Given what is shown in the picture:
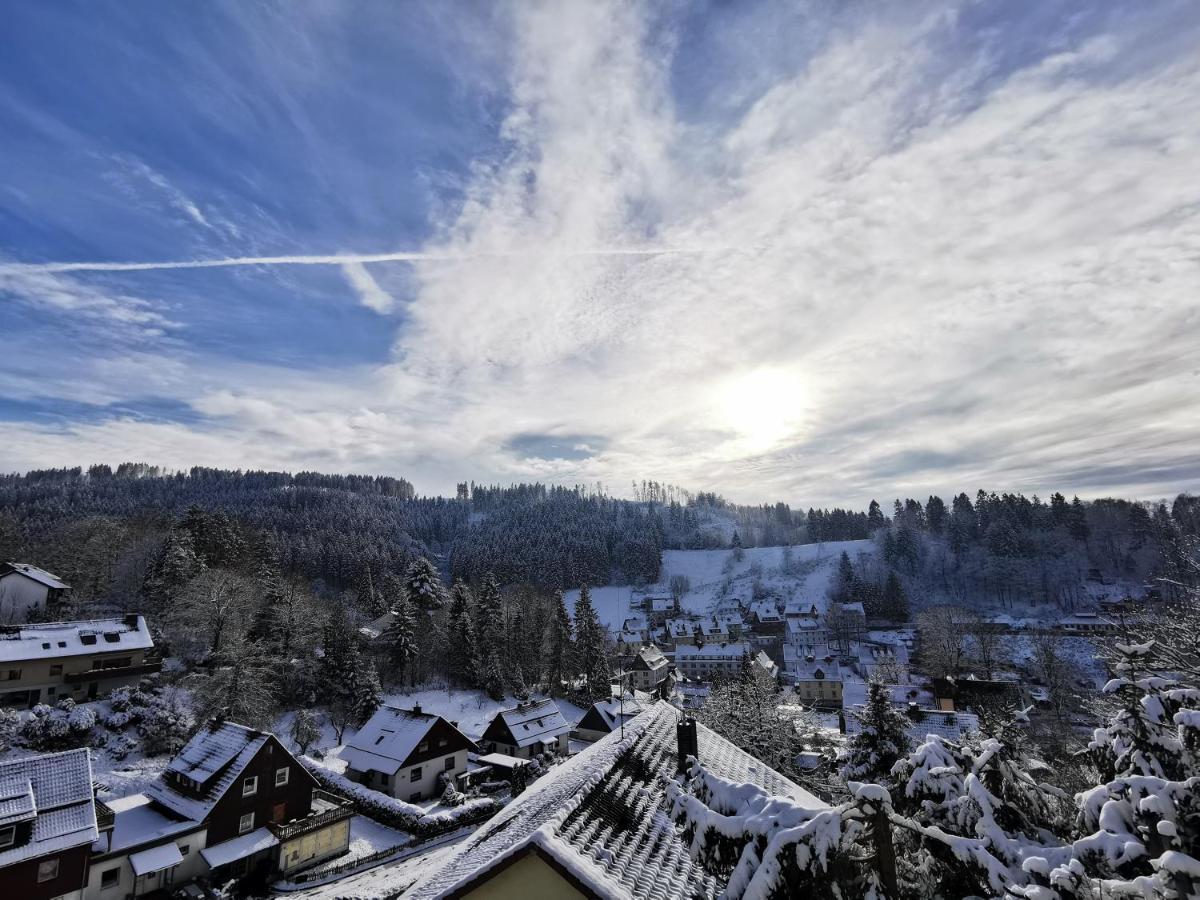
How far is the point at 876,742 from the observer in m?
12.2

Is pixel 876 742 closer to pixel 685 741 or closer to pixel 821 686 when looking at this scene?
pixel 685 741

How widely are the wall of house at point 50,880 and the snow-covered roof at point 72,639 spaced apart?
2204 cm

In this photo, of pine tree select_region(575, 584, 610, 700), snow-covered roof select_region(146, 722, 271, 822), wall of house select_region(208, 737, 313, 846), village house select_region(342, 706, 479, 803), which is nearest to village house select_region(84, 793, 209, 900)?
snow-covered roof select_region(146, 722, 271, 822)

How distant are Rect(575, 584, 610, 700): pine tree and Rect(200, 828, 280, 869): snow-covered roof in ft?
107

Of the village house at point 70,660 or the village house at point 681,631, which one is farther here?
the village house at point 681,631

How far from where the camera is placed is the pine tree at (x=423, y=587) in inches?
2357

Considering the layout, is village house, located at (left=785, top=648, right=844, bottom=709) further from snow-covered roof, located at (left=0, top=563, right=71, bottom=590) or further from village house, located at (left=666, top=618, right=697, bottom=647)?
snow-covered roof, located at (left=0, top=563, right=71, bottom=590)

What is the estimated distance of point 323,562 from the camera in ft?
327

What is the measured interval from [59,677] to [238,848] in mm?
21814

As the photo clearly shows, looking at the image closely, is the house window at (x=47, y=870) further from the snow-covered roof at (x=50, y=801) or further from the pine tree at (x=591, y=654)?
the pine tree at (x=591, y=654)

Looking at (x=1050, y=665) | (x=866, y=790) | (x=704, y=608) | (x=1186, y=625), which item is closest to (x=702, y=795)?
(x=866, y=790)

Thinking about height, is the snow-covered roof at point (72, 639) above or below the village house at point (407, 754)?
above

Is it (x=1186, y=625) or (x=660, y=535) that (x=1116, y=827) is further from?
(x=660, y=535)

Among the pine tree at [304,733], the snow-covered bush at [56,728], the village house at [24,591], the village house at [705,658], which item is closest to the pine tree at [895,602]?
the village house at [705,658]
